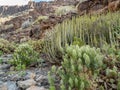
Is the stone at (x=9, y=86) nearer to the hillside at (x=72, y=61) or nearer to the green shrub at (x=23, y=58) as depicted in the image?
the hillside at (x=72, y=61)

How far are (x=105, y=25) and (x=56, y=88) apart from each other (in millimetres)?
3082

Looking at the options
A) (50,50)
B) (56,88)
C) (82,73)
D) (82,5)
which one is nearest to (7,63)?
(50,50)

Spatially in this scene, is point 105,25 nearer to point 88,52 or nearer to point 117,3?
point 88,52

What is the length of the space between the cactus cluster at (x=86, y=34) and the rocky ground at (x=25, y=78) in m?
0.50

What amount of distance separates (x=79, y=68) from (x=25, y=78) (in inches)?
76.3

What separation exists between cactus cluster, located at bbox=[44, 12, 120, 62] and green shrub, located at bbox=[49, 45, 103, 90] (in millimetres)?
1868

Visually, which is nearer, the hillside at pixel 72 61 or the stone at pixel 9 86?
the hillside at pixel 72 61

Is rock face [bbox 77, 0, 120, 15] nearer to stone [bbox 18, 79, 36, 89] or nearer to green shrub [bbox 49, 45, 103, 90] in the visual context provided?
stone [bbox 18, 79, 36, 89]

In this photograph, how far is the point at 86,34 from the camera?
8.33 m

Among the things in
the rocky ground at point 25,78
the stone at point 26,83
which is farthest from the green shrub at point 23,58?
the stone at point 26,83

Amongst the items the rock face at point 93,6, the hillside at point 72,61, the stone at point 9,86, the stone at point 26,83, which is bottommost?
the stone at point 9,86

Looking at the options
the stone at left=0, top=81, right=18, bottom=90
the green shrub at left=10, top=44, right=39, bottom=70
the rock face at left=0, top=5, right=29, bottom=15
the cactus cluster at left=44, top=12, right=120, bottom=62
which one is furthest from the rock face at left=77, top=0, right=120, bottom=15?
the rock face at left=0, top=5, right=29, bottom=15

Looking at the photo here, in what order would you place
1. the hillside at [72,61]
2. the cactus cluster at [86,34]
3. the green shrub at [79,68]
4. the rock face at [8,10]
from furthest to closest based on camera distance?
the rock face at [8,10] < the cactus cluster at [86,34] < the hillside at [72,61] < the green shrub at [79,68]

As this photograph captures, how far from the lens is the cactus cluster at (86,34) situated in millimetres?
7918
